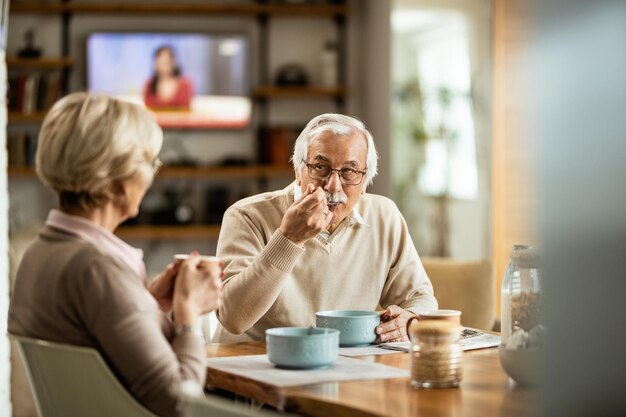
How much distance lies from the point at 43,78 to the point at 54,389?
192 inches

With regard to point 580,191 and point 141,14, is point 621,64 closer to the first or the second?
point 580,191

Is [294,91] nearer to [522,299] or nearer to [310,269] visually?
[310,269]

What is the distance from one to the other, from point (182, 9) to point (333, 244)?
13.6 ft

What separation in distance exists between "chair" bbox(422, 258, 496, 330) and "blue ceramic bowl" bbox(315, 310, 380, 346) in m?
0.97

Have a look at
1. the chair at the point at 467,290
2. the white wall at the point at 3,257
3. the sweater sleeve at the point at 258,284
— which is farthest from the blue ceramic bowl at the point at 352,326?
the white wall at the point at 3,257

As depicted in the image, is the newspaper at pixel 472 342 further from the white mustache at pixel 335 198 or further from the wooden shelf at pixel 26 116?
the wooden shelf at pixel 26 116

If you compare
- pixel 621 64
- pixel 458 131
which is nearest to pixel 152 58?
pixel 458 131

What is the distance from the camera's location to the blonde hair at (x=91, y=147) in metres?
1.52

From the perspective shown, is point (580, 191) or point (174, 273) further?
point (174, 273)

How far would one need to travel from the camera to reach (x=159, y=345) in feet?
4.83

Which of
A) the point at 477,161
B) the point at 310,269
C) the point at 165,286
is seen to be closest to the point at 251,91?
the point at 477,161

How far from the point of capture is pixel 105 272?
57.8 inches

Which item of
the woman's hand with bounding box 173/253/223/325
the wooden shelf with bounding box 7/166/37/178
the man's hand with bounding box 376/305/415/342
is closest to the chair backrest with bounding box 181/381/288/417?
the woman's hand with bounding box 173/253/223/325

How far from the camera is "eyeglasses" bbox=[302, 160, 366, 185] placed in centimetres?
246
